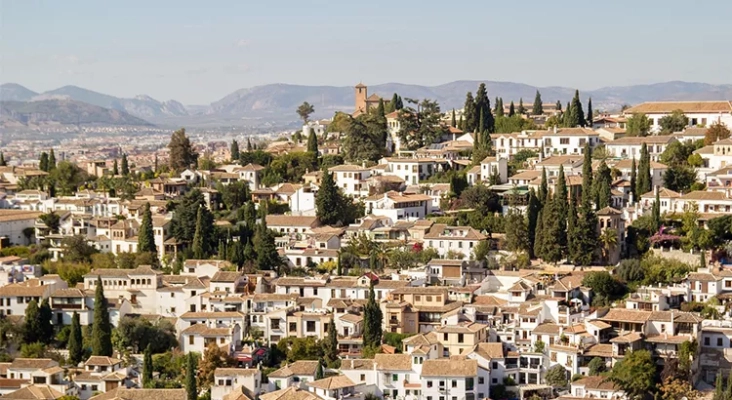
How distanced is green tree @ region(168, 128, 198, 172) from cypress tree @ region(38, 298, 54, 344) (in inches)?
535

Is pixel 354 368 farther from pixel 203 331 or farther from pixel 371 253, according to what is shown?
pixel 371 253

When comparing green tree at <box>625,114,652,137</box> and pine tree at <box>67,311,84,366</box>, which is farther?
green tree at <box>625,114,652,137</box>

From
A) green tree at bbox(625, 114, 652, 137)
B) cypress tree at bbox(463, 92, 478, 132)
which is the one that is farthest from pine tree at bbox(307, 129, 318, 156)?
green tree at bbox(625, 114, 652, 137)

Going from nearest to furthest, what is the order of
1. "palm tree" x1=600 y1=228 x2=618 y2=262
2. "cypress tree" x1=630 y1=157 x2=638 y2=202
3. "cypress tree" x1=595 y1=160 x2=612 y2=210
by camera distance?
"palm tree" x1=600 y1=228 x2=618 y2=262 → "cypress tree" x1=595 y1=160 x2=612 y2=210 → "cypress tree" x1=630 y1=157 x2=638 y2=202

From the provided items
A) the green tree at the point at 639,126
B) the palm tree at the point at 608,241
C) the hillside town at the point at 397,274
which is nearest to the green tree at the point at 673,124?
the hillside town at the point at 397,274

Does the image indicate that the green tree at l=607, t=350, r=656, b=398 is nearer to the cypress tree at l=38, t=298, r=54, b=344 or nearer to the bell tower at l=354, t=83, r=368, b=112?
the cypress tree at l=38, t=298, r=54, b=344

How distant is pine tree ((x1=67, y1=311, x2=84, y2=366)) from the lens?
28.4m

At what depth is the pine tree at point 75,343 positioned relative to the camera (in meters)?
28.4

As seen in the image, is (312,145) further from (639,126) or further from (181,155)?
(639,126)

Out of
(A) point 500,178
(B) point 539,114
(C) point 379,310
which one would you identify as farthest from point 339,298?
(B) point 539,114

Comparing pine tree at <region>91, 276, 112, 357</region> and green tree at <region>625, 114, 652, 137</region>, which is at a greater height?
green tree at <region>625, 114, 652, 137</region>

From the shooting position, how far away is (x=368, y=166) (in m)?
40.1

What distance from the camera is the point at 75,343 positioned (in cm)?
2848

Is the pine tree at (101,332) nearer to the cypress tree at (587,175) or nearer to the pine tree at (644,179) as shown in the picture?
the cypress tree at (587,175)
